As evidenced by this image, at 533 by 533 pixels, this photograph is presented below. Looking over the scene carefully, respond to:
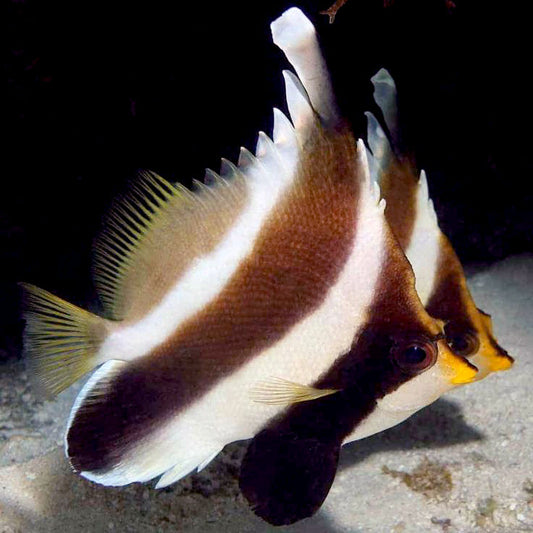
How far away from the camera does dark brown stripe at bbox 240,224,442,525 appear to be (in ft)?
5.09

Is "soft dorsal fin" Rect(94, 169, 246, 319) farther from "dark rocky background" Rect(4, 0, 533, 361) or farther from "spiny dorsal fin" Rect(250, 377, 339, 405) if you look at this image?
"dark rocky background" Rect(4, 0, 533, 361)

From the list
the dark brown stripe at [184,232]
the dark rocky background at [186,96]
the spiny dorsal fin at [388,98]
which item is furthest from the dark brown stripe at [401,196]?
the dark brown stripe at [184,232]

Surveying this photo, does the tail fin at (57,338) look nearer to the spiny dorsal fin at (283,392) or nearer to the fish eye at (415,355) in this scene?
the spiny dorsal fin at (283,392)

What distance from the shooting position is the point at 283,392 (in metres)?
1.52

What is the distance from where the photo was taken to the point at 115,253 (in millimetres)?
1567

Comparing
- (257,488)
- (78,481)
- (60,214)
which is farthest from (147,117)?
(257,488)

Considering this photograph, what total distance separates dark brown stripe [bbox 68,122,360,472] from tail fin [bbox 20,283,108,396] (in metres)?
0.10

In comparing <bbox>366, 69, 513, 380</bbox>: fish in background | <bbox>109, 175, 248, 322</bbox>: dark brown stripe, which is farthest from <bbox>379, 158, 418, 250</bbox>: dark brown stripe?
<bbox>109, 175, 248, 322</bbox>: dark brown stripe

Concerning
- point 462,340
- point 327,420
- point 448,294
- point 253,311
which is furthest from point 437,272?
point 253,311

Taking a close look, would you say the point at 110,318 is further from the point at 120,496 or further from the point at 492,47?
the point at 492,47

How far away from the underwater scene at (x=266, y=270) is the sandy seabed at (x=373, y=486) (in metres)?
0.01

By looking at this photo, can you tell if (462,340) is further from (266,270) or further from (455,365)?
(266,270)

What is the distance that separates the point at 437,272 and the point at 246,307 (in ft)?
3.23

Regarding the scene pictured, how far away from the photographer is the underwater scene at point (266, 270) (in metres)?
1.53
